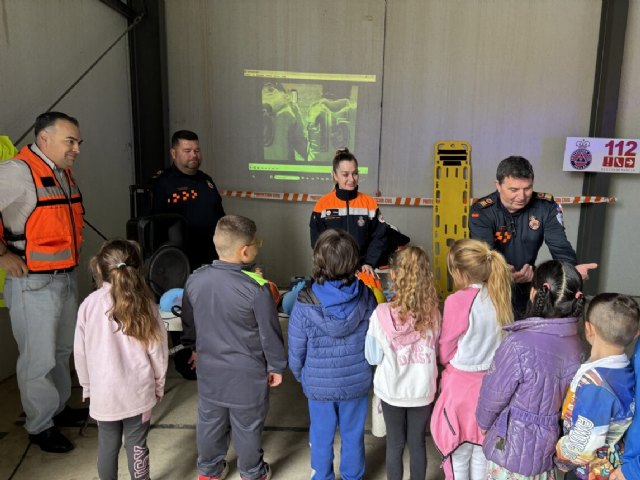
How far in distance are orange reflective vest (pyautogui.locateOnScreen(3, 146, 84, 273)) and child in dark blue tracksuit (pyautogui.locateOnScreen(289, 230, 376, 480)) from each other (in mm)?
1327

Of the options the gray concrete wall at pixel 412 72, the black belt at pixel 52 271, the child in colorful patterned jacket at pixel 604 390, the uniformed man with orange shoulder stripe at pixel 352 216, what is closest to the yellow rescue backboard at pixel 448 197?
the gray concrete wall at pixel 412 72

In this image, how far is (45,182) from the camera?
7.83ft

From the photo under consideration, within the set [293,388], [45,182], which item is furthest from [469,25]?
[45,182]

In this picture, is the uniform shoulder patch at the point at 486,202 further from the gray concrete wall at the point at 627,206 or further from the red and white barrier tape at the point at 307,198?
the gray concrete wall at the point at 627,206

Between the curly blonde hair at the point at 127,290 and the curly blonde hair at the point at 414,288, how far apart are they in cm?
102

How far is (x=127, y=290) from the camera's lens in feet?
6.28

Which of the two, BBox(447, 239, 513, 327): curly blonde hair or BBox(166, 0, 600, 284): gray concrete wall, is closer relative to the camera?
BBox(447, 239, 513, 327): curly blonde hair

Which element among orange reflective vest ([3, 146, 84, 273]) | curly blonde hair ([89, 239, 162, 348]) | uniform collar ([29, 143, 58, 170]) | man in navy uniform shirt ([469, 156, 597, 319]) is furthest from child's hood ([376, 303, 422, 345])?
uniform collar ([29, 143, 58, 170])

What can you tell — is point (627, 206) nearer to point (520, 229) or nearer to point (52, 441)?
point (520, 229)

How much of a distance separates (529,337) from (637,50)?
196 inches

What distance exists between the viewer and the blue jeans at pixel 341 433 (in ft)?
6.81

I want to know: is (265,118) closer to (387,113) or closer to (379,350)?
(387,113)

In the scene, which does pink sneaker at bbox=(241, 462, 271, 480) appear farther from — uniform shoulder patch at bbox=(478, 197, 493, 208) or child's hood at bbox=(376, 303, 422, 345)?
uniform shoulder patch at bbox=(478, 197, 493, 208)

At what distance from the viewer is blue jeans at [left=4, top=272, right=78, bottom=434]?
241 cm
